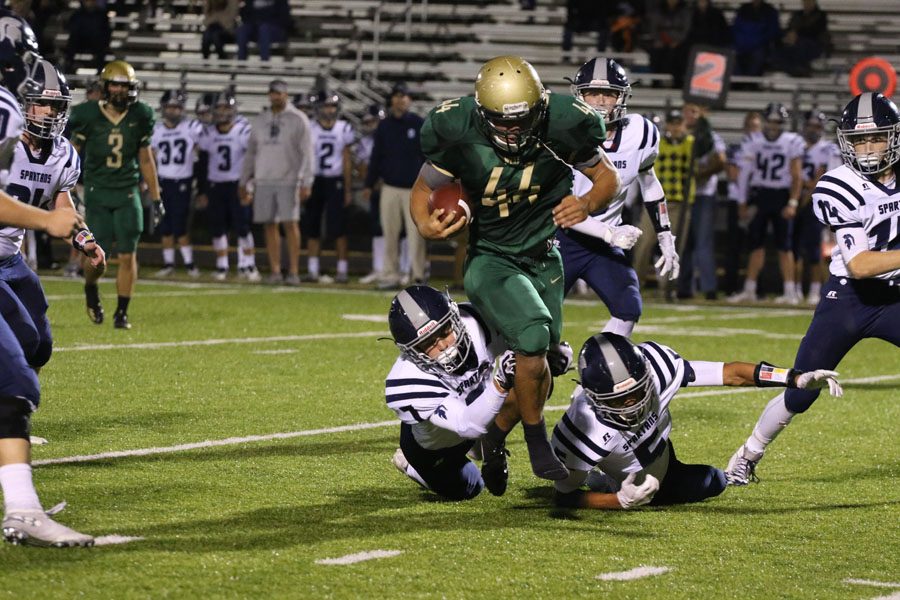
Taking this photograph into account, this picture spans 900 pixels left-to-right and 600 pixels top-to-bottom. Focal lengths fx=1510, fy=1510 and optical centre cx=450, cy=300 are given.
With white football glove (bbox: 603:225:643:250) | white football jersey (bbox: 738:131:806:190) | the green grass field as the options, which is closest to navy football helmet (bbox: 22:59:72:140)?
the green grass field

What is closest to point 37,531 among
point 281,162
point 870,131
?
point 870,131

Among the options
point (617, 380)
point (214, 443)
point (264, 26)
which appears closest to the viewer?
point (617, 380)

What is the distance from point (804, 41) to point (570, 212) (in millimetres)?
13194

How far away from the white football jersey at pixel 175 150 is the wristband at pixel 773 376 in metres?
10.6

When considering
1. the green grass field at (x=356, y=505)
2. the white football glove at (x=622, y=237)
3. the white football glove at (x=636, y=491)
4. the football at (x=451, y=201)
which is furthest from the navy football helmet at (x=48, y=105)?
the white football glove at (x=636, y=491)

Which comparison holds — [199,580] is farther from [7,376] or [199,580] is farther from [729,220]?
[729,220]

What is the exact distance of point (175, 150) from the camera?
14781mm

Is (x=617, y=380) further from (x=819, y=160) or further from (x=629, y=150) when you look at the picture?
(x=819, y=160)

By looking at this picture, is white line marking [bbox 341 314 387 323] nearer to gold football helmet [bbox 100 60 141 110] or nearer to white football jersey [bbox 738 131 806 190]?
gold football helmet [bbox 100 60 141 110]

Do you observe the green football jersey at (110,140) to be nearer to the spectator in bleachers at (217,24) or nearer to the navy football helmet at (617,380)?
the navy football helmet at (617,380)

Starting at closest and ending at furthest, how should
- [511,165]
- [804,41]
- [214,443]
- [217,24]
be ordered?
[511,165] → [214,443] → [804,41] → [217,24]

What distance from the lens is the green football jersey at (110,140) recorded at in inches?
396

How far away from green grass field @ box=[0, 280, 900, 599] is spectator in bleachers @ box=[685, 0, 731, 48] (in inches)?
336

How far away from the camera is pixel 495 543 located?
14.9 ft
